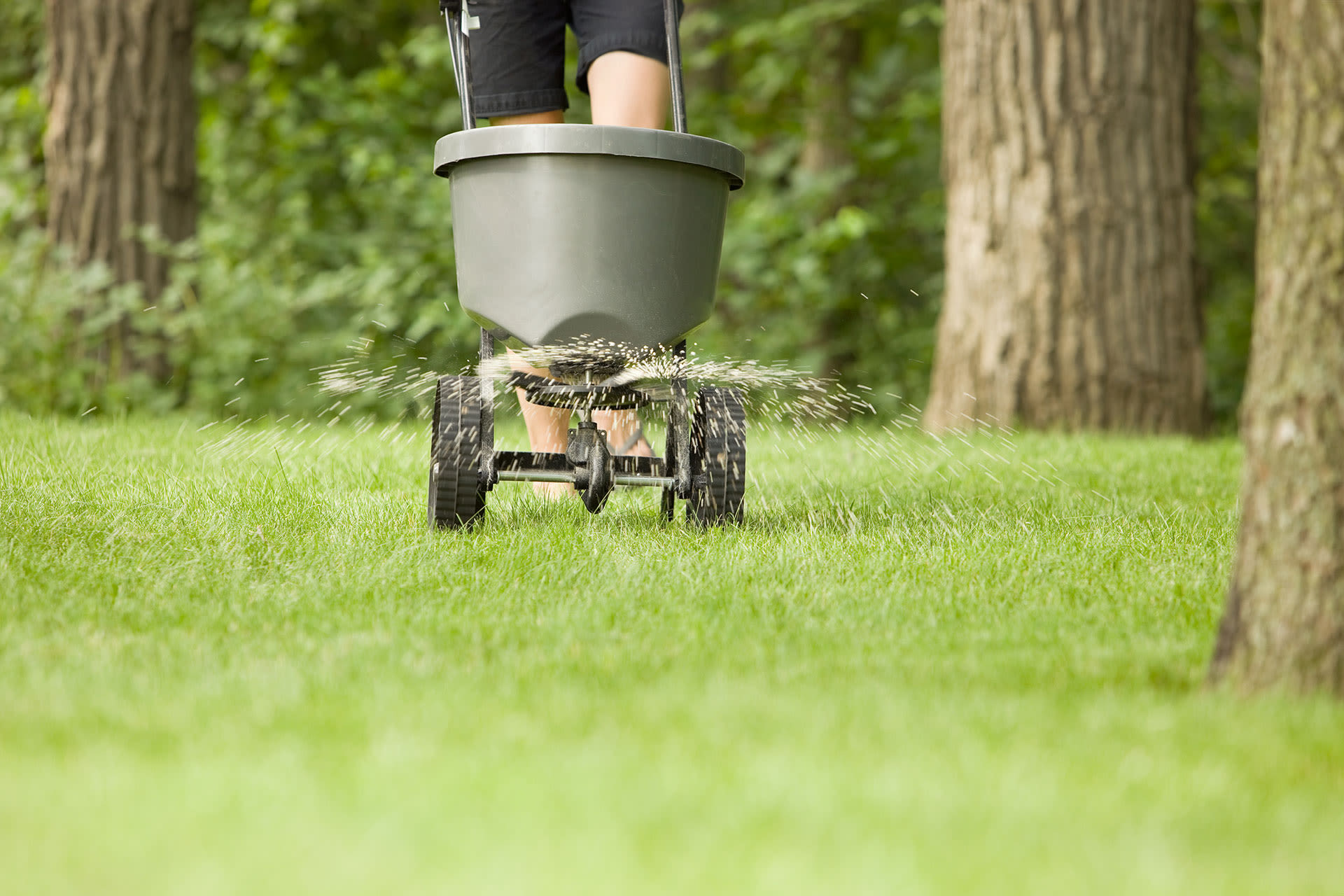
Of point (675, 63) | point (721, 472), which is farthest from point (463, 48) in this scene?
point (721, 472)

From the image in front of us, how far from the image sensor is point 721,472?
2.76 metres

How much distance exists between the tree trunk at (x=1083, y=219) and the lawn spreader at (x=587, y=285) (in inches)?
103

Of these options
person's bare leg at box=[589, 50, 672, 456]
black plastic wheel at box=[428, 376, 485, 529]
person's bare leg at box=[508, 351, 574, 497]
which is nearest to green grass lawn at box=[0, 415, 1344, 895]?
black plastic wheel at box=[428, 376, 485, 529]

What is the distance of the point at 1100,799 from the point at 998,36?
443cm

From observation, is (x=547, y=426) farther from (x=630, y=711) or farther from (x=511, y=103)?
(x=630, y=711)

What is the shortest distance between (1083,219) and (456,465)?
10.6ft

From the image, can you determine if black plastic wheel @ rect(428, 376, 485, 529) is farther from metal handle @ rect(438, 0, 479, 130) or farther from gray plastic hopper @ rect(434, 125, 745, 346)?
metal handle @ rect(438, 0, 479, 130)

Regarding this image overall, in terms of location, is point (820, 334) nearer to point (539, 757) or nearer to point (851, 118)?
point (851, 118)

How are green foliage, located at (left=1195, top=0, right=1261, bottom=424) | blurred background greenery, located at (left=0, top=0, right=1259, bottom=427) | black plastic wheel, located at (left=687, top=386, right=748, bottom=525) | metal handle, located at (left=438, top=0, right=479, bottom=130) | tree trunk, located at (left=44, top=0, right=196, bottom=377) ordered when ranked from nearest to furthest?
1. black plastic wheel, located at (left=687, top=386, right=748, bottom=525)
2. metal handle, located at (left=438, top=0, right=479, bottom=130)
3. tree trunk, located at (left=44, top=0, right=196, bottom=377)
4. blurred background greenery, located at (left=0, top=0, right=1259, bottom=427)
5. green foliage, located at (left=1195, top=0, right=1261, bottom=424)

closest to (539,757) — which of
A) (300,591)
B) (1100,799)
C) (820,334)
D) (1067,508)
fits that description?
(1100,799)

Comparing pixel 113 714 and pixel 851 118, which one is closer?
pixel 113 714

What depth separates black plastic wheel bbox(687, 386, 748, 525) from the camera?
2754 mm

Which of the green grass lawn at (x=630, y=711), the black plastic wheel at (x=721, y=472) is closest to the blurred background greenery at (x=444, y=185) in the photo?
the black plastic wheel at (x=721, y=472)

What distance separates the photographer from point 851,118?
820 centimetres
